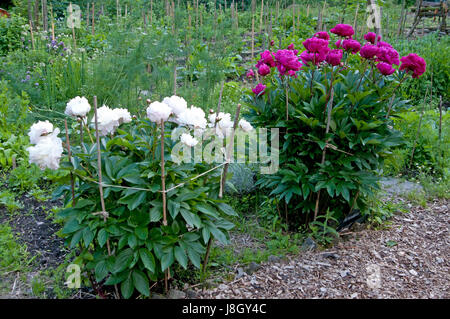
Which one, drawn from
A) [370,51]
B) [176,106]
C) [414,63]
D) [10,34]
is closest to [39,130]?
[176,106]

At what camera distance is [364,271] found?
253 centimetres

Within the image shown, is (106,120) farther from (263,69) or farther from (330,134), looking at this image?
(330,134)

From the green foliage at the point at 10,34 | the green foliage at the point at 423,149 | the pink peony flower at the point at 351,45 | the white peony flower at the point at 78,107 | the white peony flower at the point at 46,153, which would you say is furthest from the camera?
the green foliage at the point at 10,34

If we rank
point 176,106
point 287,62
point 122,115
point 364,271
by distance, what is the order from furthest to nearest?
point 364,271 → point 287,62 → point 122,115 → point 176,106

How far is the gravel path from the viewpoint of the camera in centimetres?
233

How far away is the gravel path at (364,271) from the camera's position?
91.6 inches

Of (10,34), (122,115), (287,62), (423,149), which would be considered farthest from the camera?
(10,34)

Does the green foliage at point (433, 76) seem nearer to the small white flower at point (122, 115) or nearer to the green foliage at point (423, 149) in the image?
the green foliage at point (423, 149)

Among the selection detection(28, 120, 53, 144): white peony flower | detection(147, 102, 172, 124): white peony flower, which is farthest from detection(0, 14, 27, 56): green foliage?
detection(147, 102, 172, 124): white peony flower

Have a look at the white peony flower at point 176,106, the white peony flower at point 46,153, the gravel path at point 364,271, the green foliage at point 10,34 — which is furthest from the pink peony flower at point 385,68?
the green foliage at point 10,34

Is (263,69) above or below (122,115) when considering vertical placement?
above

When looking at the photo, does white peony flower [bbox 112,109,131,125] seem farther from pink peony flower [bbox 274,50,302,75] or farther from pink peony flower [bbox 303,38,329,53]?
pink peony flower [bbox 303,38,329,53]

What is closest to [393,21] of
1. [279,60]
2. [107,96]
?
[107,96]
